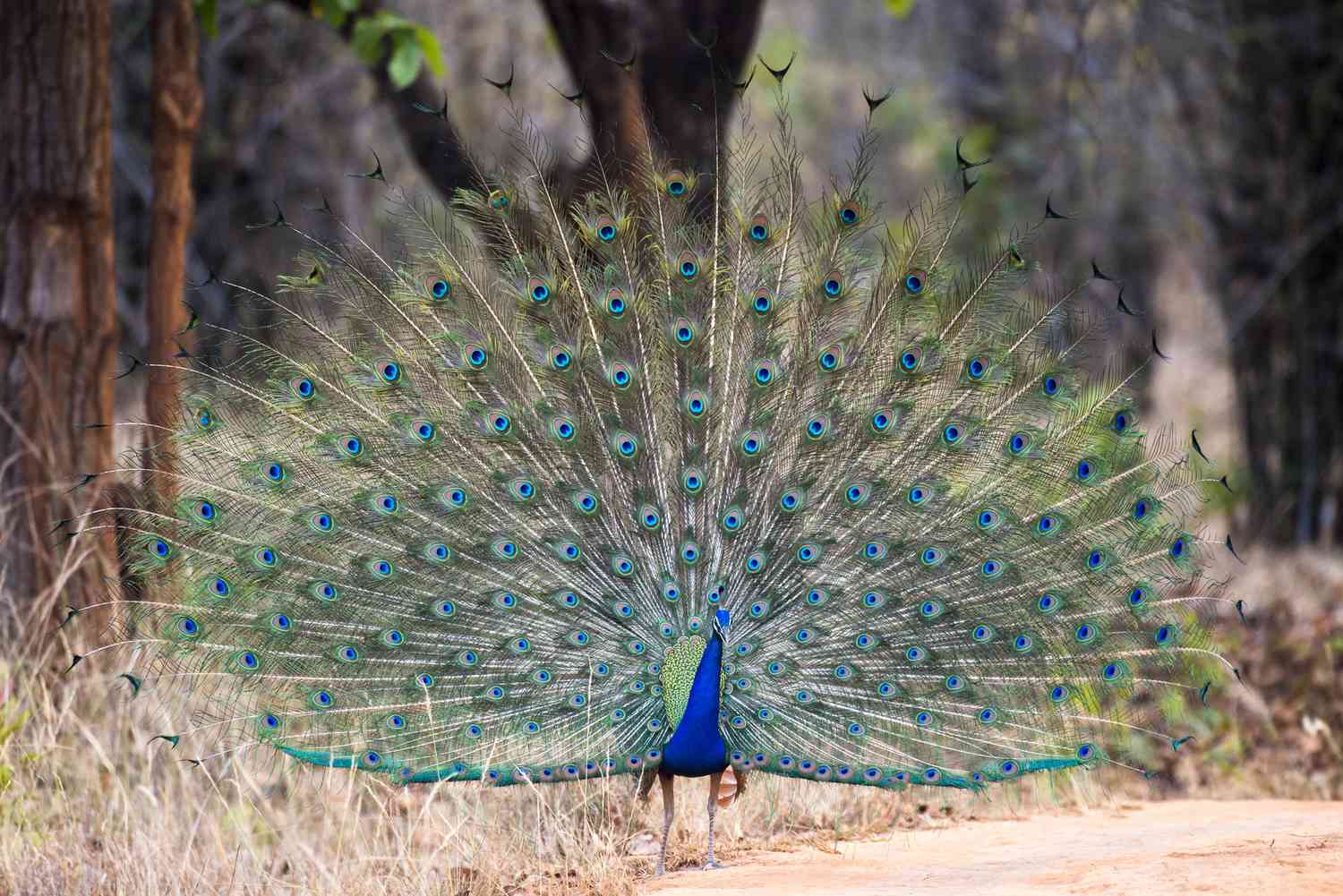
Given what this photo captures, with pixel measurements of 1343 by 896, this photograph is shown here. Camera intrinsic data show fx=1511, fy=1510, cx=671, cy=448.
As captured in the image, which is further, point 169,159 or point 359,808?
point 169,159

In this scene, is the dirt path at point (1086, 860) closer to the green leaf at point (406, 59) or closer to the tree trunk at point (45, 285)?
the tree trunk at point (45, 285)

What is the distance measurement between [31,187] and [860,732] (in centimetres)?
414

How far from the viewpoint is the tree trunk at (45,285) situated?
6.38 m

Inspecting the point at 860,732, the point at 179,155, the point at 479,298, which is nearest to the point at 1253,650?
the point at 860,732

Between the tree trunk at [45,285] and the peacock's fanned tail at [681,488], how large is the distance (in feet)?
4.26

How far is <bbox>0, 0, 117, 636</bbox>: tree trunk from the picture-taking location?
6379 millimetres

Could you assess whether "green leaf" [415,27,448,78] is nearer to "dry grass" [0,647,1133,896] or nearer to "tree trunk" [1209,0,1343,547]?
"dry grass" [0,647,1133,896]

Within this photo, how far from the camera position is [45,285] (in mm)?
6438

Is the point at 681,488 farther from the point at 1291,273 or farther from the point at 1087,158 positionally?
the point at 1087,158

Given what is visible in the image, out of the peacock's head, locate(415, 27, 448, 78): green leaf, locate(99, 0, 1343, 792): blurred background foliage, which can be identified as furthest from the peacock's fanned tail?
locate(415, 27, 448, 78): green leaf

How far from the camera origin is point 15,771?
17.5ft

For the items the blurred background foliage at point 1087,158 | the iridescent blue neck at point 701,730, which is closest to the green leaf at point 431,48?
the blurred background foliage at point 1087,158

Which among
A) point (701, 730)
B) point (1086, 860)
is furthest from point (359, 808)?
point (1086, 860)

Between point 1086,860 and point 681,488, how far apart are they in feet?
5.95
